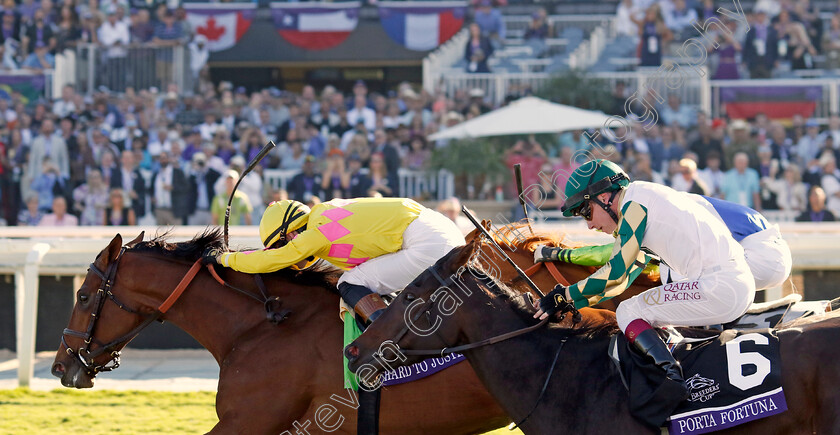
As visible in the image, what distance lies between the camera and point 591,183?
132 inches

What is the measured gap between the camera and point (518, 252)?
4711 millimetres

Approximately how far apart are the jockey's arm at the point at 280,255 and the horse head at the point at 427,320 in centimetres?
76

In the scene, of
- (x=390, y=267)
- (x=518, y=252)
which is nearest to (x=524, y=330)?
(x=390, y=267)

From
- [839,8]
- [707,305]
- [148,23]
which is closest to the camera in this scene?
[707,305]

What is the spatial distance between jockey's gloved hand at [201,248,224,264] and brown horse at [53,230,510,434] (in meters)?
0.07

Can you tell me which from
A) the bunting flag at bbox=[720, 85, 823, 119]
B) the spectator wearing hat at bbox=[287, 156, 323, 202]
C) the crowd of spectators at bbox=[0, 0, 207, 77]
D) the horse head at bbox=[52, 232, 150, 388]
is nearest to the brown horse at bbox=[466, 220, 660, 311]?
the horse head at bbox=[52, 232, 150, 388]

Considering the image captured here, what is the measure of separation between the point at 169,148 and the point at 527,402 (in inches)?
378

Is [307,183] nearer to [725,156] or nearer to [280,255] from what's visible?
[725,156]

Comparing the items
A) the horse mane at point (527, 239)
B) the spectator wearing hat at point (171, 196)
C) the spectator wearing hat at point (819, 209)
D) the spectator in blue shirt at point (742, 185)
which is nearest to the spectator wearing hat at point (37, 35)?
the spectator wearing hat at point (171, 196)

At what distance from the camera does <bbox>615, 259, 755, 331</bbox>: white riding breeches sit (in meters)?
3.18

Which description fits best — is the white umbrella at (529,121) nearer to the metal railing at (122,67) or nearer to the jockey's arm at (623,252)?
the metal railing at (122,67)

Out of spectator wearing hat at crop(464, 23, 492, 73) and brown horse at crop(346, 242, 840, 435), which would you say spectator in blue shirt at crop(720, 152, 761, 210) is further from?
brown horse at crop(346, 242, 840, 435)

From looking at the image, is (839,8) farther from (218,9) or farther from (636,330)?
(636,330)

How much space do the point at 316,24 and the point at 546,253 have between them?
1289 centimetres
